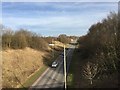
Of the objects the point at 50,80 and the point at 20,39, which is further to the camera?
the point at 20,39

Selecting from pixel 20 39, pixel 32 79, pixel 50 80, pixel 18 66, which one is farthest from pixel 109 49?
pixel 20 39

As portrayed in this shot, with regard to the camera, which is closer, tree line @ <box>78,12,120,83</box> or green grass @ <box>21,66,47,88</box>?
tree line @ <box>78,12,120,83</box>

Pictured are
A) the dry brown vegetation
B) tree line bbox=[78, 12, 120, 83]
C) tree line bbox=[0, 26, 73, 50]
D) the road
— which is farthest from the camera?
tree line bbox=[0, 26, 73, 50]

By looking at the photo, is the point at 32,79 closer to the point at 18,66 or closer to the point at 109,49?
the point at 18,66

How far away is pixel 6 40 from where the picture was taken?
5462 centimetres

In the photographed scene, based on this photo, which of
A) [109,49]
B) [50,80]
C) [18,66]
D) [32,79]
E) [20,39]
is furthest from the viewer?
[20,39]

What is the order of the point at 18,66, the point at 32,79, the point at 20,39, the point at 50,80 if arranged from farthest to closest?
the point at 20,39, the point at 18,66, the point at 32,79, the point at 50,80

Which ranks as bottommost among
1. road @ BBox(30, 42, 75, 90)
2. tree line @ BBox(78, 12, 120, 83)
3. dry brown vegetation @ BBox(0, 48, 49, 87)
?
road @ BBox(30, 42, 75, 90)

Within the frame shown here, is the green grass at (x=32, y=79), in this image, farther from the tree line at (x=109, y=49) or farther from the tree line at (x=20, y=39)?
the tree line at (x=20, y=39)

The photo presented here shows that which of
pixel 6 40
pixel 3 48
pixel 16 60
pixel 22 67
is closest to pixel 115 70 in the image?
pixel 22 67

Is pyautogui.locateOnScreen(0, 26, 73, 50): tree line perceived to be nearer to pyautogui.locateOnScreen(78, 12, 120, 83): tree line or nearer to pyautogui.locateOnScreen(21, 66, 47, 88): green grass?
pyautogui.locateOnScreen(21, 66, 47, 88): green grass

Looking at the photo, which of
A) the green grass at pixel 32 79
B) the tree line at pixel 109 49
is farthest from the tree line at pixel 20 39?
the tree line at pixel 109 49

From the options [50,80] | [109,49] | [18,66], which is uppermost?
[109,49]

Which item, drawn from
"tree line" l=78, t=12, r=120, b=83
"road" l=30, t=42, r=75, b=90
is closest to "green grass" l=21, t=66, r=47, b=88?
"road" l=30, t=42, r=75, b=90
